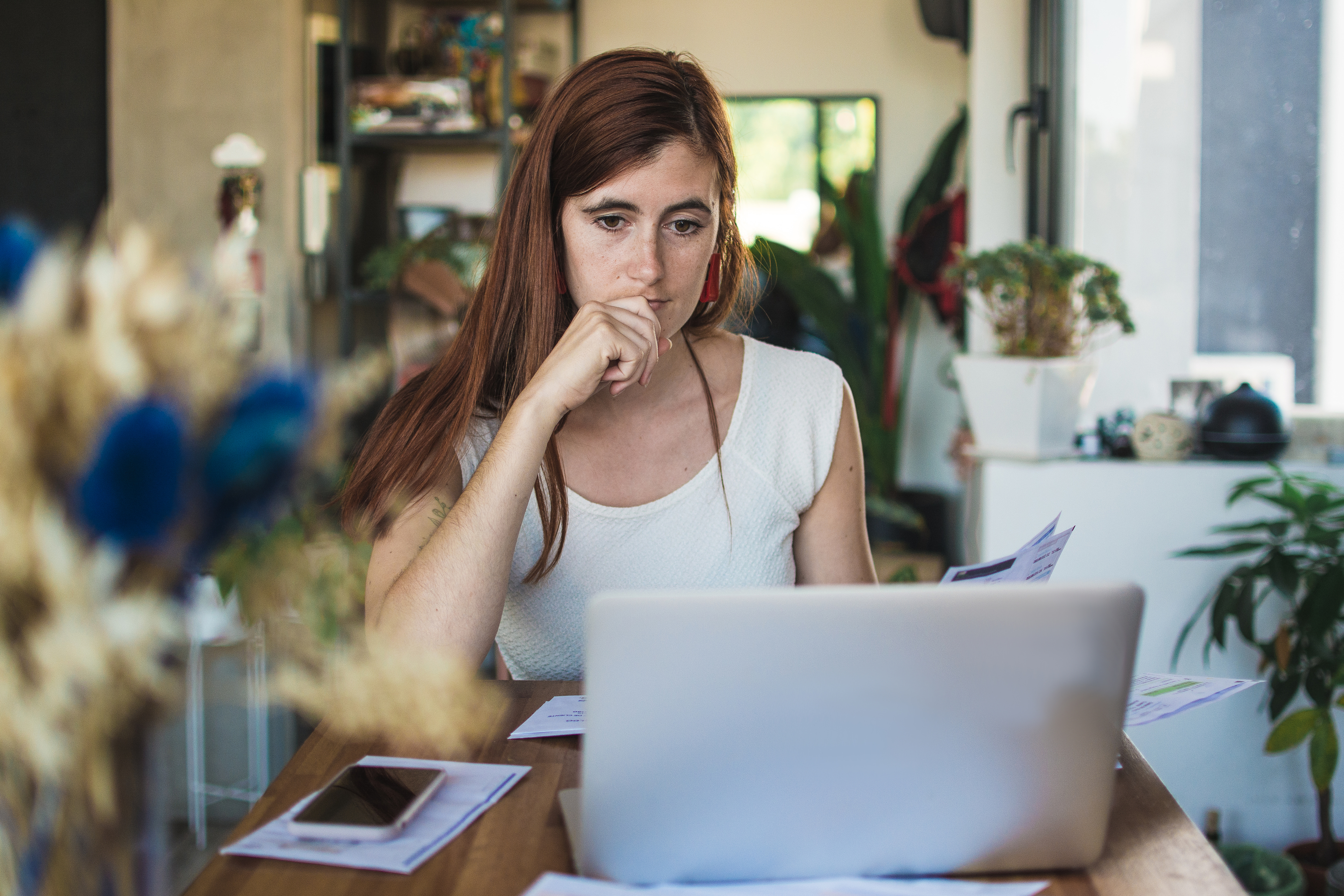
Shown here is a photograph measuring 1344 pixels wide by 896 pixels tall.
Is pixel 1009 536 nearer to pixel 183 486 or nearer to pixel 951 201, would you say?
pixel 951 201

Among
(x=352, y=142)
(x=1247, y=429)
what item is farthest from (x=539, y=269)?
(x=352, y=142)

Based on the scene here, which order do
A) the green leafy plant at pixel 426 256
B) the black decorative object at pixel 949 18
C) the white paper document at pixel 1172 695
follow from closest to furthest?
the white paper document at pixel 1172 695 < the black decorative object at pixel 949 18 < the green leafy plant at pixel 426 256

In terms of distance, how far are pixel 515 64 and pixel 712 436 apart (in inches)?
111

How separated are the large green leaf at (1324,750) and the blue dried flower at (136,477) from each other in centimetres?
200

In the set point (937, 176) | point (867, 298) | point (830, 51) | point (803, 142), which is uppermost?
point (830, 51)

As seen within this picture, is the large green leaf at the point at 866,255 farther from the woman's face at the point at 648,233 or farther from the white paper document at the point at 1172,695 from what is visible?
the white paper document at the point at 1172,695

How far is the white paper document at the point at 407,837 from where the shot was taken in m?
0.75

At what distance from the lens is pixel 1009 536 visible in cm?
240

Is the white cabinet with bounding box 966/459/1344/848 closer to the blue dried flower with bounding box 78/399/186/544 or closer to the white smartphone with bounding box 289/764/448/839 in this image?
the white smartphone with bounding box 289/764/448/839

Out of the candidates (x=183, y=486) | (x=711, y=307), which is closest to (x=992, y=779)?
(x=183, y=486)

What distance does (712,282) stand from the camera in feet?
5.18

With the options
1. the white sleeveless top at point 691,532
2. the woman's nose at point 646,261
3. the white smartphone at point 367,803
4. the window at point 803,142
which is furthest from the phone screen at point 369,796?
the window at point 803,142

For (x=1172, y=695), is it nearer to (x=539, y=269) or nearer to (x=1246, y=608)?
(x=539, y=269)

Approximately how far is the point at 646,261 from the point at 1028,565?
60cm
